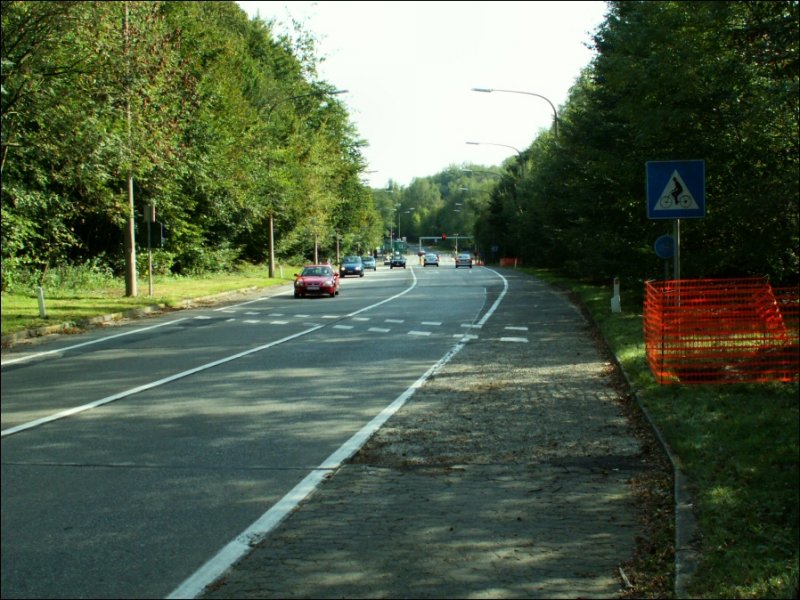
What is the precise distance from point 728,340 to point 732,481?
621cm

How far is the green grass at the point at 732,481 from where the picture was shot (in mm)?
4750

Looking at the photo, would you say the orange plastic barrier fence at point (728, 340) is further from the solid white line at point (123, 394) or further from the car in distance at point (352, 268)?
the car in distance at point (352, 268)

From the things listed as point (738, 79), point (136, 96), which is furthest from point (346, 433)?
point (136, 96)

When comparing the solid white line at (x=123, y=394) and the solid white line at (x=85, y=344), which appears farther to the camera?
the solid white line at (x=85, y=344)

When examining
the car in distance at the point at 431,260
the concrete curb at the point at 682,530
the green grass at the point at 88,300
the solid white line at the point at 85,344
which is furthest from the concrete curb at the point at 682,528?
the car in distance at the point at 431,260

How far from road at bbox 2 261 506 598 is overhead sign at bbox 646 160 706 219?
4.05 metres

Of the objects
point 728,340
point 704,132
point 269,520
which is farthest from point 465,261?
point 269,520

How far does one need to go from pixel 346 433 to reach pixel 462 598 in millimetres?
4451

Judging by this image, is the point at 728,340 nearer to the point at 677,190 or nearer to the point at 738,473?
the point at 677,190

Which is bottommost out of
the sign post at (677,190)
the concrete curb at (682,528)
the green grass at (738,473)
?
the concrete curb at (682,528)

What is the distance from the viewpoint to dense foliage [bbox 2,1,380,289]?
20.2 m

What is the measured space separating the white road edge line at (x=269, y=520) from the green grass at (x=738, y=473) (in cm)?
229

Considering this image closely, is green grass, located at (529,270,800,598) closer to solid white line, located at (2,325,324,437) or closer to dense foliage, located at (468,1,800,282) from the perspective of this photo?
dense foliage, located at (468,1,800,282)

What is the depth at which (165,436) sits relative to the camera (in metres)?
8.65
